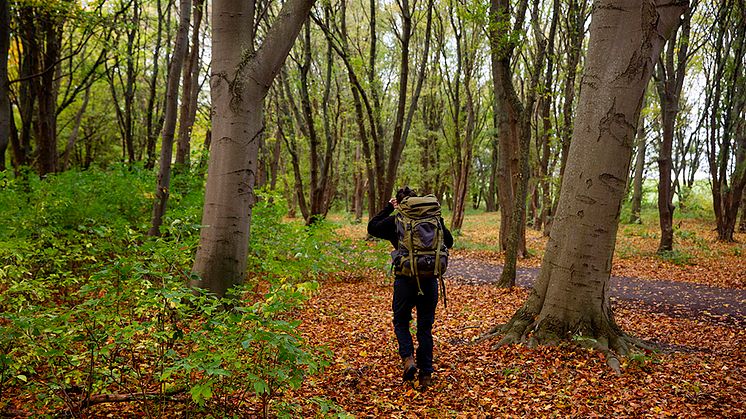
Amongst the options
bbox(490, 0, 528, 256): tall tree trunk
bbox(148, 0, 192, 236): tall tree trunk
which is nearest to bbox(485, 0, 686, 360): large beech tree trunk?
bbox(490, 0, 528, 256): tall tree trunk

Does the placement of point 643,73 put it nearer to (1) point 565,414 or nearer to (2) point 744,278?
(1) point 565,414

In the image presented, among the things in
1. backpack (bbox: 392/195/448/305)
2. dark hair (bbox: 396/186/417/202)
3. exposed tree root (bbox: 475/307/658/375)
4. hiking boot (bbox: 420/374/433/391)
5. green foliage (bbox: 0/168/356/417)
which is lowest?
hiking boot (bbox: 420/374/433/391)

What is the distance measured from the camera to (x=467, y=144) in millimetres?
18625

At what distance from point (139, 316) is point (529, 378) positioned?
3.55 m

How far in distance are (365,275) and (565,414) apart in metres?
6.38

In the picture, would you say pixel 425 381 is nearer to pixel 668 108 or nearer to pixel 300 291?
pixel 300 291

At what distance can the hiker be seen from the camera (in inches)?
153

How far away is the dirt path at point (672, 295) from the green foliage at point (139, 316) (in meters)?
4.15

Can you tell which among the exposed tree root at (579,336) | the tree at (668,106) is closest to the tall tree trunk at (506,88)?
the exposed tree root at (579,336)

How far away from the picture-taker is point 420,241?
154 inches

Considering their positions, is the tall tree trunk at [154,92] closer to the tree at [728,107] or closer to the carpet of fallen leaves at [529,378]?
the carpet of fallen leaves at [529,378]

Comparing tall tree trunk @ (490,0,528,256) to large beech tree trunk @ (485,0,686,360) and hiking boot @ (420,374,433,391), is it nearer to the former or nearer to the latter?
large beech tree trunk @ (485,0,686,360)

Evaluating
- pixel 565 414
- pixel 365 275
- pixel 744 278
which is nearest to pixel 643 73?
pixel 565 414

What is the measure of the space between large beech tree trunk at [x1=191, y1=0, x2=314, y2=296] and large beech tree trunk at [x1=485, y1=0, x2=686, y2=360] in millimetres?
3341
